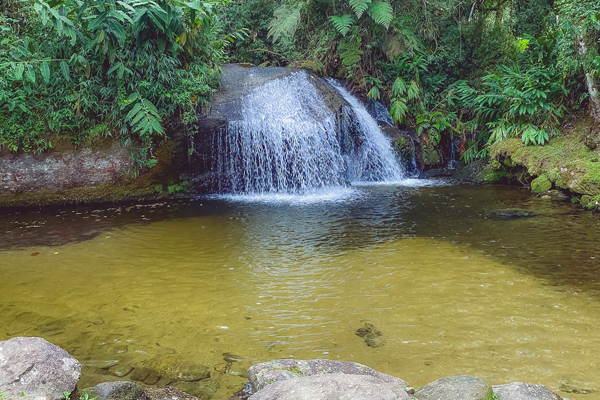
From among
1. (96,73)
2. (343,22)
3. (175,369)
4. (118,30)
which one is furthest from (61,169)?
(343,22)

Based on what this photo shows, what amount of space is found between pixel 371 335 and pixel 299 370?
105 centimetres

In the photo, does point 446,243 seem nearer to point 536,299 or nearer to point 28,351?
point 536,299

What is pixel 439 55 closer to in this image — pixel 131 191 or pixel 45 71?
pixel 131 191

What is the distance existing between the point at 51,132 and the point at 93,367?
725 centimetres

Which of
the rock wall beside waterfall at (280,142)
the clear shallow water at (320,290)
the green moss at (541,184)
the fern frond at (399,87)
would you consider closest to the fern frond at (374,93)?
the fern frond at (399,87)

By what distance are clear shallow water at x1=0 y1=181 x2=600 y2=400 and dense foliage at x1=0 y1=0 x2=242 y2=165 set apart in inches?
89.5

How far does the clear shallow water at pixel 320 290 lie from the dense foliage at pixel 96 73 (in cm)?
227

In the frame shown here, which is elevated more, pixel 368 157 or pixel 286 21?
pixel 286 21

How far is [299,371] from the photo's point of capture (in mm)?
2818

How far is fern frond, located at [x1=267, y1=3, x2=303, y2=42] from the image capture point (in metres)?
12.3

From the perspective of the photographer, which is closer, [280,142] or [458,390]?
[458,390]

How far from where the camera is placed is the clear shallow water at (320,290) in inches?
134

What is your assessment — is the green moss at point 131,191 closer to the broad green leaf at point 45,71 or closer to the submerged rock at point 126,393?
the broad green leaf at point 45,71

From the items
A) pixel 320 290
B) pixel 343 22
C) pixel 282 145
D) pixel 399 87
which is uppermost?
pixel 343 22
